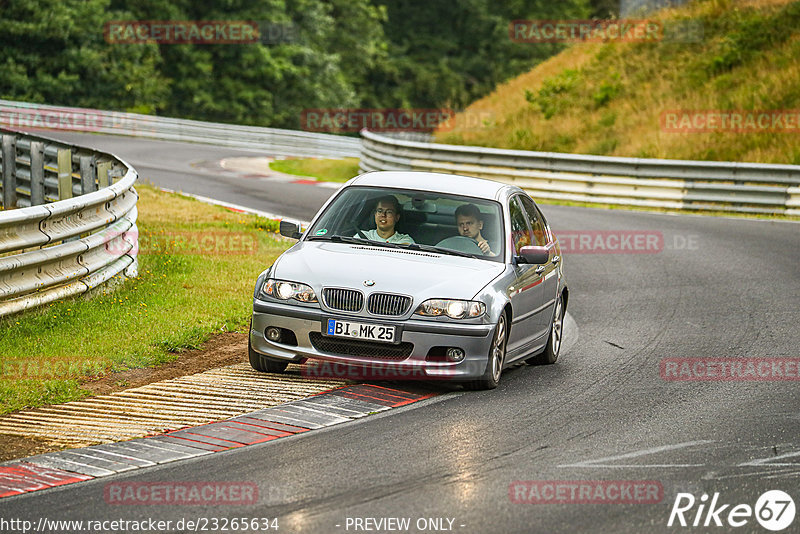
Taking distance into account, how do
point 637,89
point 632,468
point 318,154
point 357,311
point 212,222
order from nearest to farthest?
point 632,468 → point 357,311 → point 212,222 → point 637,89 → point 318,154

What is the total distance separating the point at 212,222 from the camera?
58.1ft

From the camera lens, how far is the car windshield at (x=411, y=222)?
932cm

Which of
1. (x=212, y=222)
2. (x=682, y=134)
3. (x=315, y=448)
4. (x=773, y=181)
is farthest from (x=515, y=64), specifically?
(x=315, y=448)

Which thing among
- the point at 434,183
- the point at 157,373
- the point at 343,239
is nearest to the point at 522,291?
the point at 434,183

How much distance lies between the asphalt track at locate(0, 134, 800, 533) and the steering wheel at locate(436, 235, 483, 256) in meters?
1.08

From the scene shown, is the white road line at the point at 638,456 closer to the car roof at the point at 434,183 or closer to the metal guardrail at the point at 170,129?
the car roof at the point at 434,183

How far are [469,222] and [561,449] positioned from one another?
2921 millimetres

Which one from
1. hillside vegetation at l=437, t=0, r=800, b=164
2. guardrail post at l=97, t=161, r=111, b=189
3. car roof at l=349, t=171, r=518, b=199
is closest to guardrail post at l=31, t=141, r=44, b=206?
guardrail post at l=97, t=161, r=111, b=189

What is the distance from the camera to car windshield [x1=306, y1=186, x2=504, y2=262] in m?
A: 9.32

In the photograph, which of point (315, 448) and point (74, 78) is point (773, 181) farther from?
point (74, 78)

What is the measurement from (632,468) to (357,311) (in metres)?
2.48

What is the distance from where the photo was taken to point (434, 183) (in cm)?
974

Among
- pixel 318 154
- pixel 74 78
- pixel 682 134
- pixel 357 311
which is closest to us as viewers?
pixel 357 311

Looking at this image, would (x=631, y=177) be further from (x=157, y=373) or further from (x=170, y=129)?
(x=170, y=129)
